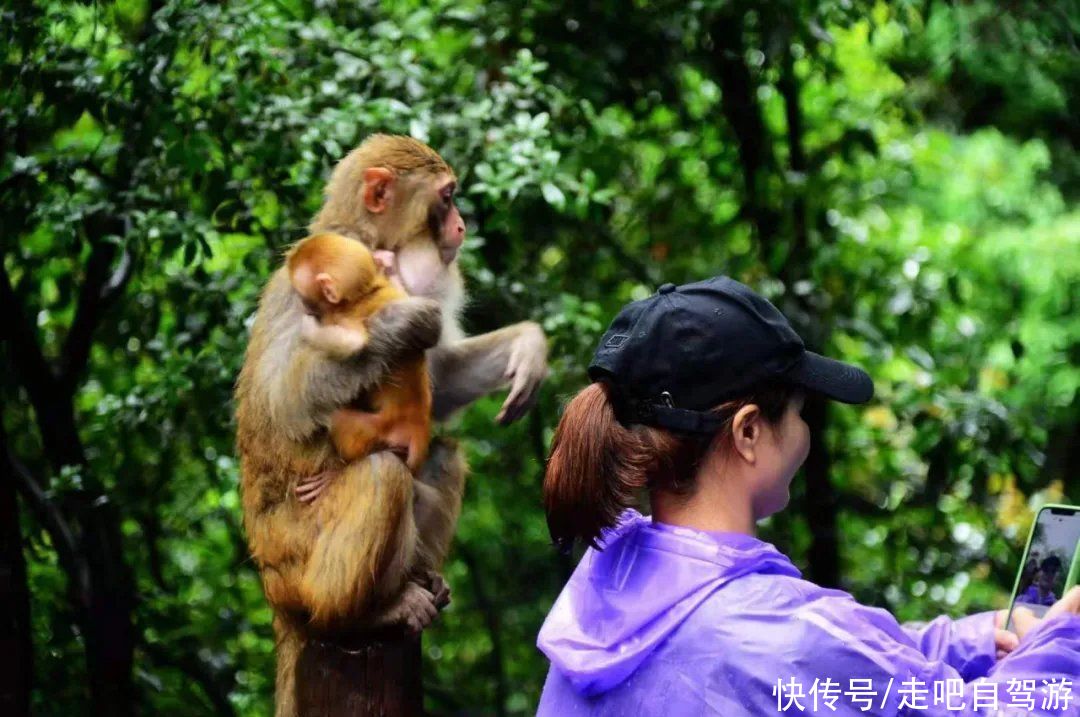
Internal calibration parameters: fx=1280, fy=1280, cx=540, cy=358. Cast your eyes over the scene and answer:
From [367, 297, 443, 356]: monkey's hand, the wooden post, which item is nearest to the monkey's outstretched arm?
[367, 297, 443, 356]: monkey's hand

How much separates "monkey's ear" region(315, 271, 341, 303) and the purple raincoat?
1.54 meters

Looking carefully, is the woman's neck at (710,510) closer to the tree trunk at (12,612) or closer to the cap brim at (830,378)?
the cap brim at (830,378)

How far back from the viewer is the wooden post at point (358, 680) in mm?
3027

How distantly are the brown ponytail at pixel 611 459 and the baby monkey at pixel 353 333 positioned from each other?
1.49 meters

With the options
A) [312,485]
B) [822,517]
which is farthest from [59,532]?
[822,517]

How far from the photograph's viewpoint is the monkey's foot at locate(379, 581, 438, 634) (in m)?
3.33

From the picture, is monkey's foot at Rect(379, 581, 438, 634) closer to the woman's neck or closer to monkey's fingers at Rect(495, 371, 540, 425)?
monkey's fingers at Rect(495, 371, 540, 425)

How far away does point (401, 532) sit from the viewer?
3412mm

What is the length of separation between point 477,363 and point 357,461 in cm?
81

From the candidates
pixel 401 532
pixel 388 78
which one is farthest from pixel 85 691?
Result: pixel 388 78

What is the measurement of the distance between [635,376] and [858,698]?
0.55 meters

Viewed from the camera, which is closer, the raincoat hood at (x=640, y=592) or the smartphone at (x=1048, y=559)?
the raincoat hood at (x=640, y=592)

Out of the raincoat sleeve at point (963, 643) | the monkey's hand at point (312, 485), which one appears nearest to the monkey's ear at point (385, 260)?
the monkey's hand at point (312, 485)

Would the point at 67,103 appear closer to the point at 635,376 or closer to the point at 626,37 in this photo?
the point at 626,37
